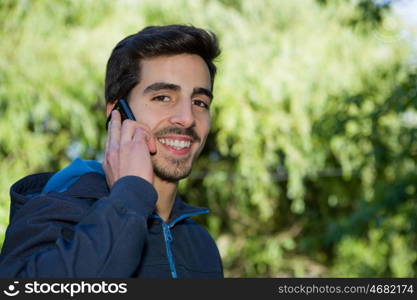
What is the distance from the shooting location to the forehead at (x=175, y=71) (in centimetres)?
172

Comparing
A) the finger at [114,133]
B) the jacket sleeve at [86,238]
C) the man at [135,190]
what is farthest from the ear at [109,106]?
the jacket sleeve at [86,238]

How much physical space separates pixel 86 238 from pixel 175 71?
640 mm

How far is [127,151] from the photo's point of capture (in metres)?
1.46

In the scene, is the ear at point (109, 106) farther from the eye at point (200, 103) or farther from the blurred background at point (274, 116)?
the blurred background at point (274, 116)

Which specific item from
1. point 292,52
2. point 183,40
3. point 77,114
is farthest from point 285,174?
point 183,40

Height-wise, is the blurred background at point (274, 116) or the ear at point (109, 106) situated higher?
the blurred background at point (274, 116)

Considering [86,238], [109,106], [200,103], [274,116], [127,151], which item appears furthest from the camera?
[274,116]

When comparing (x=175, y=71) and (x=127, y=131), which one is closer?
(x=127, y=131)

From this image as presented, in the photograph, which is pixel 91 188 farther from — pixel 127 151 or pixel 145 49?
pixel 145 49

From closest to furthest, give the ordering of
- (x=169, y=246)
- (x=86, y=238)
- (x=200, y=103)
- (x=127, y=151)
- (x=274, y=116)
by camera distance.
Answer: (x=86, y=238), (x=127, y=151), (x=169, y=246), (x=200, y=103), (x=274, y=116)

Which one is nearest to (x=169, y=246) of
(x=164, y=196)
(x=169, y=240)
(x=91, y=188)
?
(x=169, y=240)

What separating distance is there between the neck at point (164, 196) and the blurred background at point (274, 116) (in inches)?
83.9

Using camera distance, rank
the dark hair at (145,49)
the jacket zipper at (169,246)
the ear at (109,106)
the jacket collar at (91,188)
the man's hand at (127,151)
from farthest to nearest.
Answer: the ear at (109,106)
the dark hair at (145,49)
the jacket zipper at (169,246)
the jacket collar at (91,188)
the man's hand at (127,151)

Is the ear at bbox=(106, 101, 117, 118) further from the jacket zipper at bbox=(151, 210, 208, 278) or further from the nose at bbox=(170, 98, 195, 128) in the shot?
the jacket zipper at bbox=(151, 210, 208, 278)
